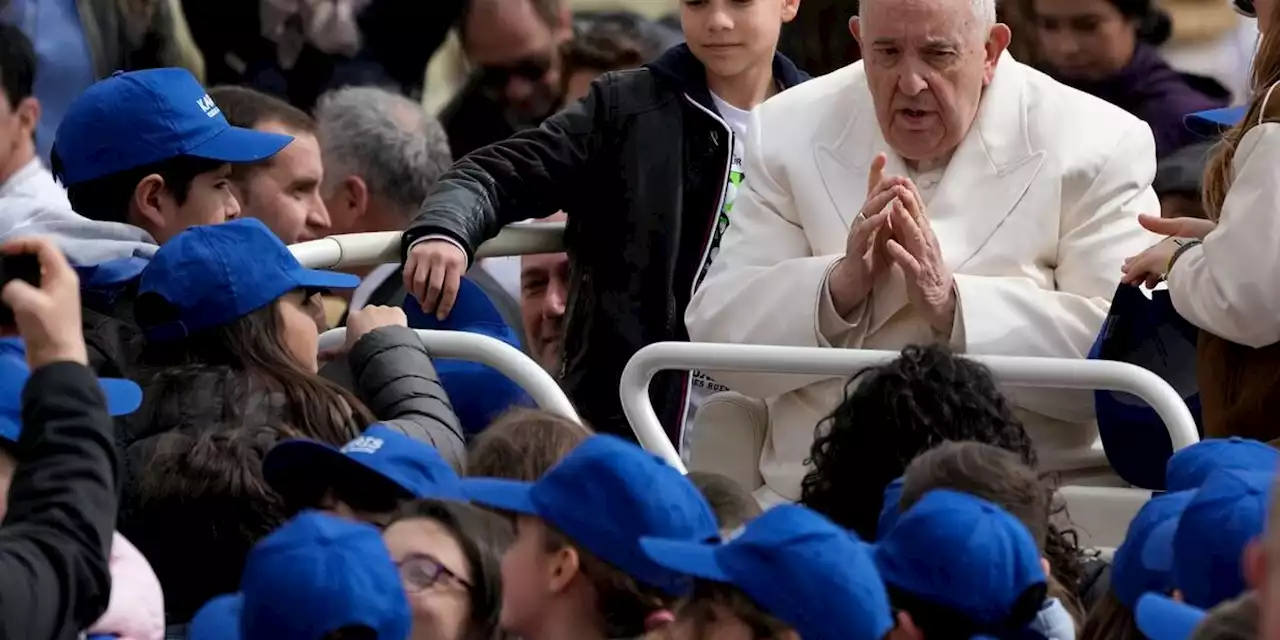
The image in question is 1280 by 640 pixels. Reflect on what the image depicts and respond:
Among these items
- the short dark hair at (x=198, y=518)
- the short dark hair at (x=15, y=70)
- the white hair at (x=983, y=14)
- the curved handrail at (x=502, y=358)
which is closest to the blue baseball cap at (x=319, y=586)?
the short dark hair at (x=198, y=518)

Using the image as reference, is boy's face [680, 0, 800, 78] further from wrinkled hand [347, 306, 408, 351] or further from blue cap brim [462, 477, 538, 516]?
blue cap brim [462, 477, 538, 516]

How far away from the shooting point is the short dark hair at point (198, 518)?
4.33m

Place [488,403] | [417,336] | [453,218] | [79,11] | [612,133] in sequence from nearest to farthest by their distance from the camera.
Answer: [417,336] → [488,403] → [453,218] → [612,133] → [79,11]

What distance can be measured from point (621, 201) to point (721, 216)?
0.23 metres

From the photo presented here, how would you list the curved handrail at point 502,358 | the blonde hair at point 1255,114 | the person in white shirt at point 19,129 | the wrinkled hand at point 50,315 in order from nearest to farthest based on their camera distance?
the wrinkled hand at point 50,315 → the blonde hair at point 1255,114 → the curved handrail at point 502,358 → the person in white shirt at point 19,129

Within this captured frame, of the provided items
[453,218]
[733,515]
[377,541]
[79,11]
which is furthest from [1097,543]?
[79,11]

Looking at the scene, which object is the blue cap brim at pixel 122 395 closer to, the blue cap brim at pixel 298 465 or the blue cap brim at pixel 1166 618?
the blue cap brim at pixel 298 465

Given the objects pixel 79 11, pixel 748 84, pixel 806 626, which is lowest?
pixel 79 11

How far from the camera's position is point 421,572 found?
12.6ft

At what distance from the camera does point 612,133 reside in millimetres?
6270

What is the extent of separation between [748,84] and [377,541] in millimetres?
2936

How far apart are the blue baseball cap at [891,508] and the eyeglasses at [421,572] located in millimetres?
676

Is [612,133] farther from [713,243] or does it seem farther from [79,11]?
[79,11]

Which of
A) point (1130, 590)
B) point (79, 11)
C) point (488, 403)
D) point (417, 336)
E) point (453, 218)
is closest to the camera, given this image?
point (1130, 590)
